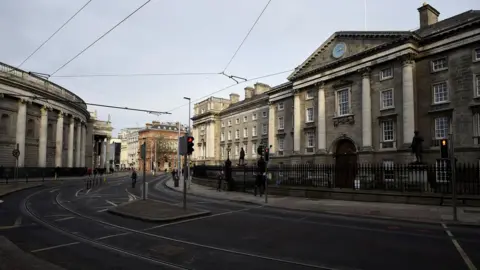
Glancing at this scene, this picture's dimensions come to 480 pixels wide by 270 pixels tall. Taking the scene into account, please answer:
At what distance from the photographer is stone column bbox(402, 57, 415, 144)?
3303 centimetres

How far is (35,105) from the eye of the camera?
53.2 metres

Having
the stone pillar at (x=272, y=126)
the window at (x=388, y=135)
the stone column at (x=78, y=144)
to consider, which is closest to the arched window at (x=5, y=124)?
the stone column at (x=78, y=144)

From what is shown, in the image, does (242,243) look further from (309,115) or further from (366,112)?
(309,115)

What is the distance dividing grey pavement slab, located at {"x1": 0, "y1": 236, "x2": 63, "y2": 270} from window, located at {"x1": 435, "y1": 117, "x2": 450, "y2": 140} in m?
34.1

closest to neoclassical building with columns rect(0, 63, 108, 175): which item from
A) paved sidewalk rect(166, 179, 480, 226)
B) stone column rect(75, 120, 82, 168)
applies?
stone column rect(75, 120, 82, 168)

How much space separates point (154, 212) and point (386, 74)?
31.3 metres

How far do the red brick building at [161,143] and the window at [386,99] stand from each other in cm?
8291

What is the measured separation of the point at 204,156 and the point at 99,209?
2664 inches

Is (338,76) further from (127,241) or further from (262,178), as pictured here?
(127,241)

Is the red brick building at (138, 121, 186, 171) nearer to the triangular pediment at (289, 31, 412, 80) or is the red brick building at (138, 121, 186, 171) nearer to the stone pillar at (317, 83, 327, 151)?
the triangular pediment at (289, 31, 412, 80)

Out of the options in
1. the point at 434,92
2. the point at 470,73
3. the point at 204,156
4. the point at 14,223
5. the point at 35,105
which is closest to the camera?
the point at 14,223

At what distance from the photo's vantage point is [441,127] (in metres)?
32.4

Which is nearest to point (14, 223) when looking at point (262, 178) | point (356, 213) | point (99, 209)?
point (99, 209)

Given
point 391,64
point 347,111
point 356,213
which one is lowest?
point 356,213
